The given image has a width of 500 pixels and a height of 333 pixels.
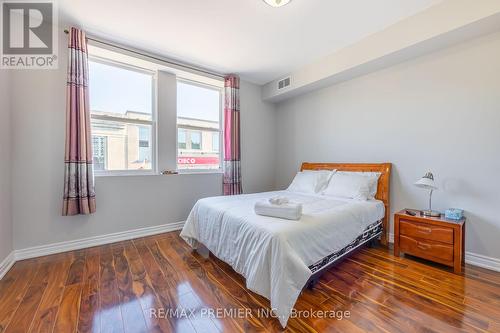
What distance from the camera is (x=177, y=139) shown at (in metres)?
3.30

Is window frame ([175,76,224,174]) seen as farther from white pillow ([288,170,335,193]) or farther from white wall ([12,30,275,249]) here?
white pillow ([288,170,335,193])

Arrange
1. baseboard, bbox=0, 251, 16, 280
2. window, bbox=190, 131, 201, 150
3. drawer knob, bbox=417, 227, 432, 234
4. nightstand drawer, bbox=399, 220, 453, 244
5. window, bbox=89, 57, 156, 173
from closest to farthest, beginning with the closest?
baseboard, bbox=0, 251, 16, 280 → nightstand drawer, bbox=399, 220, 453, 244 → drawer knob, bbox=417, 227, 432, 234 → window, bbox=89, 57, 156, 173 → window, bbox=190, 131, 201, 150

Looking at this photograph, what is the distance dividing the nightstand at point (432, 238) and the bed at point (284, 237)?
28cm

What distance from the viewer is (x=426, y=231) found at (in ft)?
7.05

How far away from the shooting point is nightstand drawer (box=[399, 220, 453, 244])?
79.8 inches

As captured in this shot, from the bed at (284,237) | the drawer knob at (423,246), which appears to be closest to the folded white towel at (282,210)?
the bed at (284,237)

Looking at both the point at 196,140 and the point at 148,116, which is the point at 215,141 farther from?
the point at 148,116

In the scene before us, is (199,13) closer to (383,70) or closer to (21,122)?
(21,122)

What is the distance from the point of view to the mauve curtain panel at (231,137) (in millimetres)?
3613

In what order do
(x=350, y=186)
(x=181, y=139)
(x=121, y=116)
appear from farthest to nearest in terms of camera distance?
(x=181, y=139) < (x=121, y=116) < (x=350, y=186)

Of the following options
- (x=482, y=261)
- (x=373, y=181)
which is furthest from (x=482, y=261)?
(x=373, y=181)

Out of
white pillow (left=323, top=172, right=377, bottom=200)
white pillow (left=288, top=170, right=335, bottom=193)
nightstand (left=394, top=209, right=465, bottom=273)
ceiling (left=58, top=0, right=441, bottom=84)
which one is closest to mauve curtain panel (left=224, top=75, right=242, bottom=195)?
ceiling (left=58, top=0, right=441, bottom=84)

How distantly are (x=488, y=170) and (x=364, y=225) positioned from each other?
131 centimetres

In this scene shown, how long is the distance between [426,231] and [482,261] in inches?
23.7
